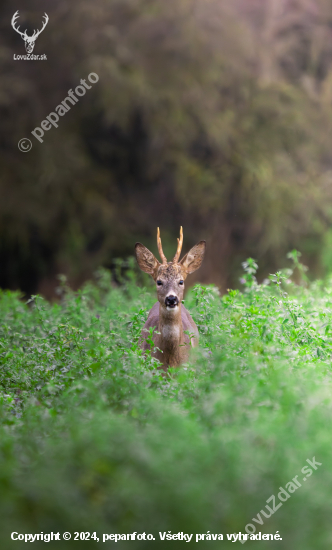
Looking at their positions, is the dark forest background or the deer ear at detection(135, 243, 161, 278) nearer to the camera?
the deer ear at detection(135, 243, 161, 278)

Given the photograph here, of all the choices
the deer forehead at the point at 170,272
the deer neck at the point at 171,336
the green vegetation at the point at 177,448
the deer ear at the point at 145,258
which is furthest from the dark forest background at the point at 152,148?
the green vegetation at the point at 177,448

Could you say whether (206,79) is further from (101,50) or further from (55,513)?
(55,513)

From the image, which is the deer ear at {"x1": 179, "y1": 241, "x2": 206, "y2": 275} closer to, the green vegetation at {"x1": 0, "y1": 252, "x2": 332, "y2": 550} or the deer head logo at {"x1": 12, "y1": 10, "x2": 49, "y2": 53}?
the green vegetation at {"x1": 0, "y1": 252, "x2": 332, "y2": 550}

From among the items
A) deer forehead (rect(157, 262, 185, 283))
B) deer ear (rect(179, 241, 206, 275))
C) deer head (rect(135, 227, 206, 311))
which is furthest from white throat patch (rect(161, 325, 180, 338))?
deer ear (rect(179, 241, 206, 275))

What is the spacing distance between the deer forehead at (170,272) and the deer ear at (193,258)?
22cm

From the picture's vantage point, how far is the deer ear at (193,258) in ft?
19.7

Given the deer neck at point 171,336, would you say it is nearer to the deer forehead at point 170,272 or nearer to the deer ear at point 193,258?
the deer forehead at point 170,272

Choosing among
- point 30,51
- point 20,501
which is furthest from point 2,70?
point 20,501

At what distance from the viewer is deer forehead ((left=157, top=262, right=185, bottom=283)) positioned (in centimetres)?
563

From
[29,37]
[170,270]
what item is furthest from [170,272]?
[29,37]

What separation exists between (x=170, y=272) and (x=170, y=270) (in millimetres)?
27

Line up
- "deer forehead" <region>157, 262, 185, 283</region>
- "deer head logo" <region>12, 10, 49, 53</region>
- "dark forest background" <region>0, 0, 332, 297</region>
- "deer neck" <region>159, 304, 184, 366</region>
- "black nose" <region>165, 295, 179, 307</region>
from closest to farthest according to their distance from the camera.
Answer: "black nose" <region>165, 295, 179, 307</region> < "deer neck" <region>159, 304, 184, 366</region> < "deer forehead" <region>157, 262, 185, 283</region> < "dark forest background" <region>0, 0, 332, 297</region> < "deer head logo" <region>12, 10, 49, 53</region>

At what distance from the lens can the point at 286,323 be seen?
5.17 metres

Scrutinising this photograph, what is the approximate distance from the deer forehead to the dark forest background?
6.72m
